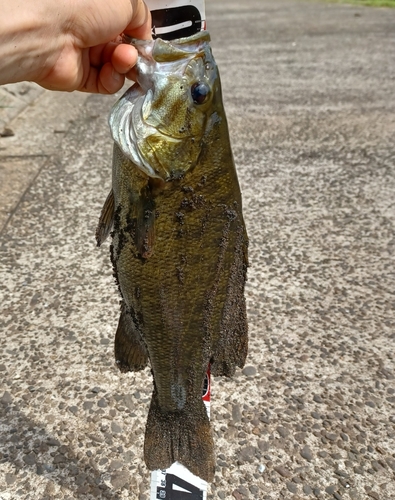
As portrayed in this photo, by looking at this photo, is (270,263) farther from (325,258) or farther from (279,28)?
(279,28)

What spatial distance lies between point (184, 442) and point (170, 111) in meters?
1.04

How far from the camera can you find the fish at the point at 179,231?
1549 millimetres

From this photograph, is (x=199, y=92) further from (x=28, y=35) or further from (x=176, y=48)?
(x=28, y=35)

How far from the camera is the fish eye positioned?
1.55 meters

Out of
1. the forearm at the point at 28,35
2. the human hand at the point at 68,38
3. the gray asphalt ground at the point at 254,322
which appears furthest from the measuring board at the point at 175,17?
the gray asphalt ground at the point at 254,322

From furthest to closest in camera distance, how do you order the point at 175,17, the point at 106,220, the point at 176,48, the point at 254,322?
the point at 254,322
the point at 175,17
the point at 106,220
the point at 176,48

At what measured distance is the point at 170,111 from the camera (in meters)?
1.55

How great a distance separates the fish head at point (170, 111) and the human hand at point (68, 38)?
0.13 meters

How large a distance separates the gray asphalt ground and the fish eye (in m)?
1.48

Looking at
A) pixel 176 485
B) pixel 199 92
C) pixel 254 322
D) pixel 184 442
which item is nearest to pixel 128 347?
pixel 184 442

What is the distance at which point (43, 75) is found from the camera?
5.85 ft

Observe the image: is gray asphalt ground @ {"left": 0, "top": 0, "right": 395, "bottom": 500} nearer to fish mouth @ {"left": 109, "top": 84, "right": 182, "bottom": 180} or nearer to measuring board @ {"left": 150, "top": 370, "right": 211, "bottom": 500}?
measuring board @ {"left": 150, "top": 370, "right": 211, "bottom": 500}

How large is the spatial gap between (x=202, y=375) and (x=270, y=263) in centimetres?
186

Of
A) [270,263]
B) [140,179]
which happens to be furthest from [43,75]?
[270,263]
